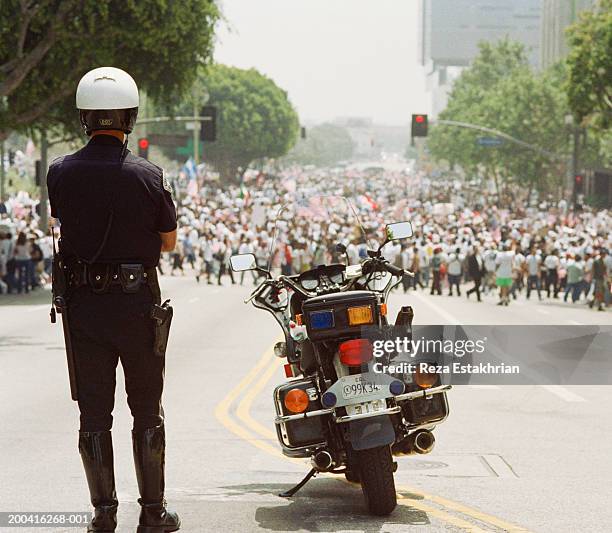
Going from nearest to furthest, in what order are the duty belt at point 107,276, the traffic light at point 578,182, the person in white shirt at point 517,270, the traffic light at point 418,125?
1. the duty belt at point 107,276
2. the person in white shirt at point 517,270
3. the traffic light at point 578,182
4. the traffic light at point 418,125

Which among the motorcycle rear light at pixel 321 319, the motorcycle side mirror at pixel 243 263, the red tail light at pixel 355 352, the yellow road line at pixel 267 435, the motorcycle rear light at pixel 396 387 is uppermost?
the motorcycle side mirror at pixel 243 263

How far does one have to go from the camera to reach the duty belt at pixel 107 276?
6.16 meters

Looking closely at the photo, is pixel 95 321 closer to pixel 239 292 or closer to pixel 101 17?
pixel 101 17

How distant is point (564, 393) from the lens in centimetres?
1481

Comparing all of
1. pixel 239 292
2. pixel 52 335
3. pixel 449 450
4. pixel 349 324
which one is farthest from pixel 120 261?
pixel 239 292

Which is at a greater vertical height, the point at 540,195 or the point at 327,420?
the point at 327,420

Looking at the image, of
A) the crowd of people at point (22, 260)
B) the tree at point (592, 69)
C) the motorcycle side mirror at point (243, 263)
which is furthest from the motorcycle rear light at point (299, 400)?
the tree at point (592, 69)

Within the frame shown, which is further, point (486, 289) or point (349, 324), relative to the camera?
point (486, 289)

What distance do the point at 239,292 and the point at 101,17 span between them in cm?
1005

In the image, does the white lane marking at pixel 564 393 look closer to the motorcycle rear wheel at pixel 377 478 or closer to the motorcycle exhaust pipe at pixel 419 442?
the motorcycle exhaust pipe at pixel 419 442

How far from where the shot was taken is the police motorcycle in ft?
23.5

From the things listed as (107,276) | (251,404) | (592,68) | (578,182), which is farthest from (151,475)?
(578,182)

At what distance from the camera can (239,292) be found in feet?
131

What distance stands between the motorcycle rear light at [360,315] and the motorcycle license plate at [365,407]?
1.28ft
